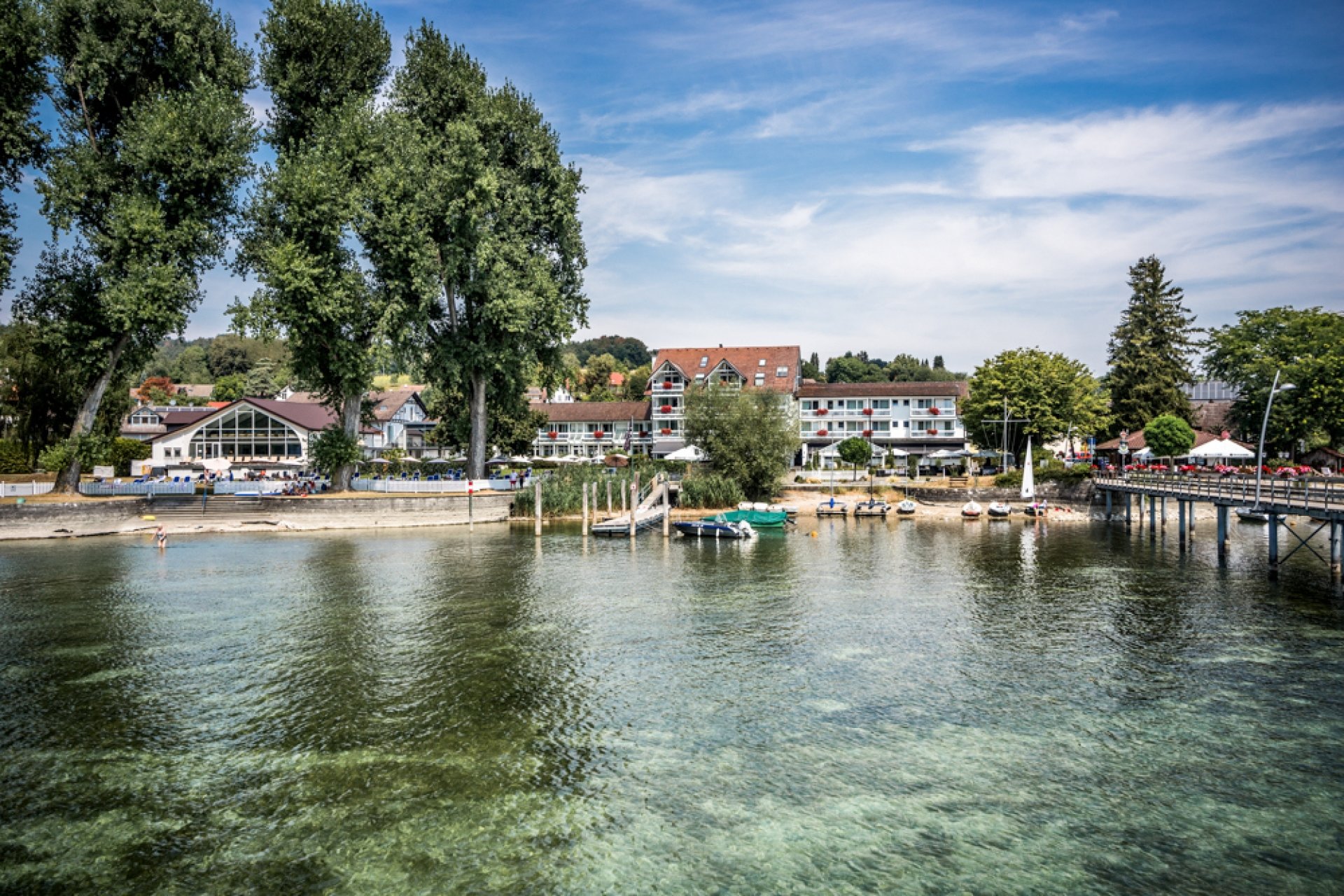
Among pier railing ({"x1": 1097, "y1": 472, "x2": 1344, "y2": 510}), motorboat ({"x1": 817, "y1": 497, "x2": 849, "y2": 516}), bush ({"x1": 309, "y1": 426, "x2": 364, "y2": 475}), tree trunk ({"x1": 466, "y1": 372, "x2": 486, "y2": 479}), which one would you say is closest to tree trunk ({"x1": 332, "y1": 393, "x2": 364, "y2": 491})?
bush ({"x1": 309, "y1": 426, "x2": 364, "y2": 475})

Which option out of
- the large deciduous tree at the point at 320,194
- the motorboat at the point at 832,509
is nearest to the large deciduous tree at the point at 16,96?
the large deciduous tree at the point at 320,194

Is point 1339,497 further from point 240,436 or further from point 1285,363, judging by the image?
point 240,436

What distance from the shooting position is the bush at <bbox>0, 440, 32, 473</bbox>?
60.9 metres

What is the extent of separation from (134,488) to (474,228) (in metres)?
27.1

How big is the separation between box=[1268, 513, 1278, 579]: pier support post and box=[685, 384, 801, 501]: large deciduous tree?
32598mm

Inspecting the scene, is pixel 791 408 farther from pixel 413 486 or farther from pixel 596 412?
pixel 413 486

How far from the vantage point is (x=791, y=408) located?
84.4 m

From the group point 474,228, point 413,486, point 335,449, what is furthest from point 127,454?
point 474,228

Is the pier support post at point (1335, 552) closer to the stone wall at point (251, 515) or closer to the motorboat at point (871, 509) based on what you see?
the motorboat at point (871, 509)

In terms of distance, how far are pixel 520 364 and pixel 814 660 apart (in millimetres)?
37327

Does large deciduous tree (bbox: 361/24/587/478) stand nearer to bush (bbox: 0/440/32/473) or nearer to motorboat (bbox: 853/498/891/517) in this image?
motorboat (bbox: 853/498/891/517)

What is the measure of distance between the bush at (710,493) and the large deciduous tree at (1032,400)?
2517cm

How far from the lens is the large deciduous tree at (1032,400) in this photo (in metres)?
70.0

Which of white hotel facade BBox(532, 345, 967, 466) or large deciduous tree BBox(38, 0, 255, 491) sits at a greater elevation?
large deciduous tree BBox(38, 0, 255, 491)
